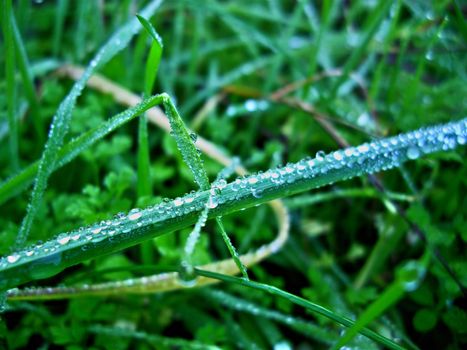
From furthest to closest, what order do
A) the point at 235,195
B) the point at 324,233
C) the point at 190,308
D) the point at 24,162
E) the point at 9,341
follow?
the point at 324,233
the point at 24,162
the point at 190,308
the point at 9,341
the point at 235,195

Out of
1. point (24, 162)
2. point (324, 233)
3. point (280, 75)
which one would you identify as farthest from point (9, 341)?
point (280, 75)

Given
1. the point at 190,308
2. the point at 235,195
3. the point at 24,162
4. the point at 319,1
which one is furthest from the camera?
the point at 319,1

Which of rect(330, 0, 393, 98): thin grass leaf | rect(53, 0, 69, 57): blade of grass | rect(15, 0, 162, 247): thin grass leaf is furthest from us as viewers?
rect(53, 0, 69, 57): blade of grass

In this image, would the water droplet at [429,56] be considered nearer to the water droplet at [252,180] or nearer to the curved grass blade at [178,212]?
the curved grass blade at [178,212]

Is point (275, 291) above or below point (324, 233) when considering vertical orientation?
below

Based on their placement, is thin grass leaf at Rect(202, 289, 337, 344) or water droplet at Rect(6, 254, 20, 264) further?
thin grass leaf at Rect(202, 289, 337, 344)

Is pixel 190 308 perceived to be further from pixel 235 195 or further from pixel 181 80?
pixel 181 80

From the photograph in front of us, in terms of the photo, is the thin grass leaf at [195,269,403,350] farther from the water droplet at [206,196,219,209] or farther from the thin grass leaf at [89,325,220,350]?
the thin grass leaf at [89,325,220,350]

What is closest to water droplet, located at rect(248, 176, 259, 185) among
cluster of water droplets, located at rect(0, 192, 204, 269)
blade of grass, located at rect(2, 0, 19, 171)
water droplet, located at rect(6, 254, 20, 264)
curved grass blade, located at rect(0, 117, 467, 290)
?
curved grass blade, located at rect(0, 117, 467, 290)
